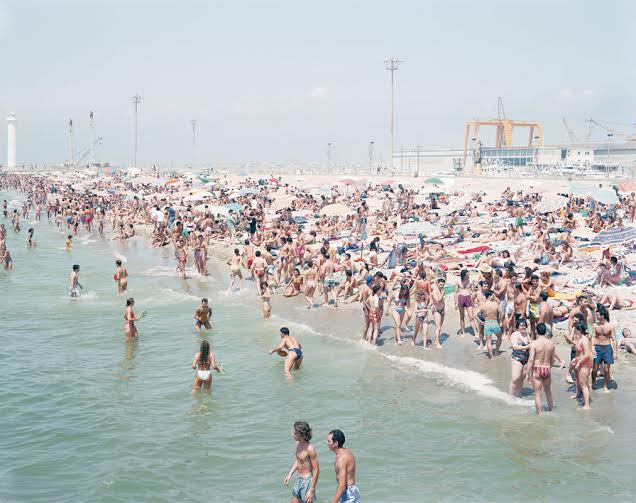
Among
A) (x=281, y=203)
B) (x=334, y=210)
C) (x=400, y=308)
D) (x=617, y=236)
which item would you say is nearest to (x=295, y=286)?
(x=400, y=308)

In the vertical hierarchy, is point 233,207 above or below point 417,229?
above

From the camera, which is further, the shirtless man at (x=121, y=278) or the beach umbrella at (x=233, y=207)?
the beach umbrella at (x=233, y=207)

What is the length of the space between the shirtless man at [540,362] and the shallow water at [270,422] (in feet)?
1.12

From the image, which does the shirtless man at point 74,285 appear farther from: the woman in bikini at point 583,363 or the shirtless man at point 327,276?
the woman in bikini at point 583,363

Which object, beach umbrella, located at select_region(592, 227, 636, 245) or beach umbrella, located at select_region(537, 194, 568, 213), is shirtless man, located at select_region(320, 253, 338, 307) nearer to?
beach umbrella, located at select_region(592, 227, 636, 245)

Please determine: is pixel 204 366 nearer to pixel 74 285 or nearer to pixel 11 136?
pixel 74 285

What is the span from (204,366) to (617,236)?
12777mm

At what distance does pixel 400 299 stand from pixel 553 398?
11.7 ft

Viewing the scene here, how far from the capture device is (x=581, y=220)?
25500mm

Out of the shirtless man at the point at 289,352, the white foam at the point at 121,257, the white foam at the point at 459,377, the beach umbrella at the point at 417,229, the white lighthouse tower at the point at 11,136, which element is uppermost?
the white lighthouse tower at the point at 11,136

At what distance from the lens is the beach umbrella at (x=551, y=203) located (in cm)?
2868

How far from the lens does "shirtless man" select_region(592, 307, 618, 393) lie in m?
9.13

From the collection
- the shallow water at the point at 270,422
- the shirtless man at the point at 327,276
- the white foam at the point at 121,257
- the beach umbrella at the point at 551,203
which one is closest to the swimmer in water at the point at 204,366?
the shallow water at the point at 270,422

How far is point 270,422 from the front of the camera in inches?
362
